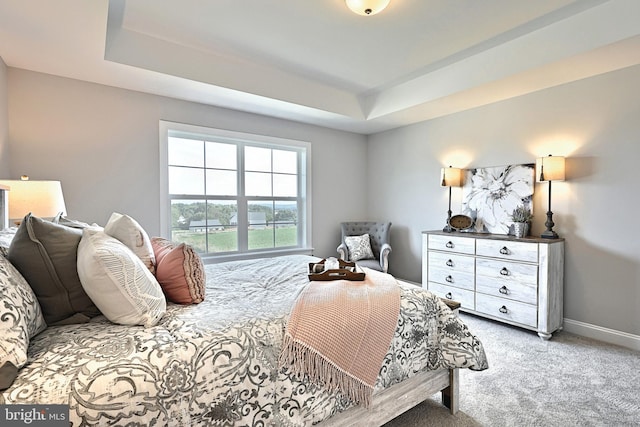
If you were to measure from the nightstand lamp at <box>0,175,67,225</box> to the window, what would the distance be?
1213 millimetres

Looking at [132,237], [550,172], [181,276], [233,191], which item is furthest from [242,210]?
[550,172]

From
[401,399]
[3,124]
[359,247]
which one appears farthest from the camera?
[359,247]

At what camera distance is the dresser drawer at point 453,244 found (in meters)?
3.30

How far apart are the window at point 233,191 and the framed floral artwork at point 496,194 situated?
2153 millimetres

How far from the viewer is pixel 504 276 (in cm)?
302

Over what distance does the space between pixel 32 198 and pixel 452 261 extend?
12.3 ft

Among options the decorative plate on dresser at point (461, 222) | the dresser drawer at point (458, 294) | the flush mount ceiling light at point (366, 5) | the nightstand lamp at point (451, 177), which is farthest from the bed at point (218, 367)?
the nightstand lamp at point (451, 177)

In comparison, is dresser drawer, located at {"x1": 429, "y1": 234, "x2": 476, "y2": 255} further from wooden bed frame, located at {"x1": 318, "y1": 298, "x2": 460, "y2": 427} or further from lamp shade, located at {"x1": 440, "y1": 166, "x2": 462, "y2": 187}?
wooden bed frame, located at {"x1": 318, "y1": 298, "x2": 460, "y2": 427}

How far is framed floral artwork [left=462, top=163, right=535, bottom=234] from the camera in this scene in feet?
10.7

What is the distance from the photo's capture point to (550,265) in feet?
9.07

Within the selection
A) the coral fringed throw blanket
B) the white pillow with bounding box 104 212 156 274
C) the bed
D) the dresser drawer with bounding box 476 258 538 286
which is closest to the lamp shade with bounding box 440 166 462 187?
the dresser drawer with bounding box 476 258 538 286

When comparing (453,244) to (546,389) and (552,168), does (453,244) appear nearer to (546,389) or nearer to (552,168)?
(552,168)

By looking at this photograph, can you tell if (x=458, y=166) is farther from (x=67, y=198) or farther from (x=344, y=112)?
(x=67, y=198)

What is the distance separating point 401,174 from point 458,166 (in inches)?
34.2
